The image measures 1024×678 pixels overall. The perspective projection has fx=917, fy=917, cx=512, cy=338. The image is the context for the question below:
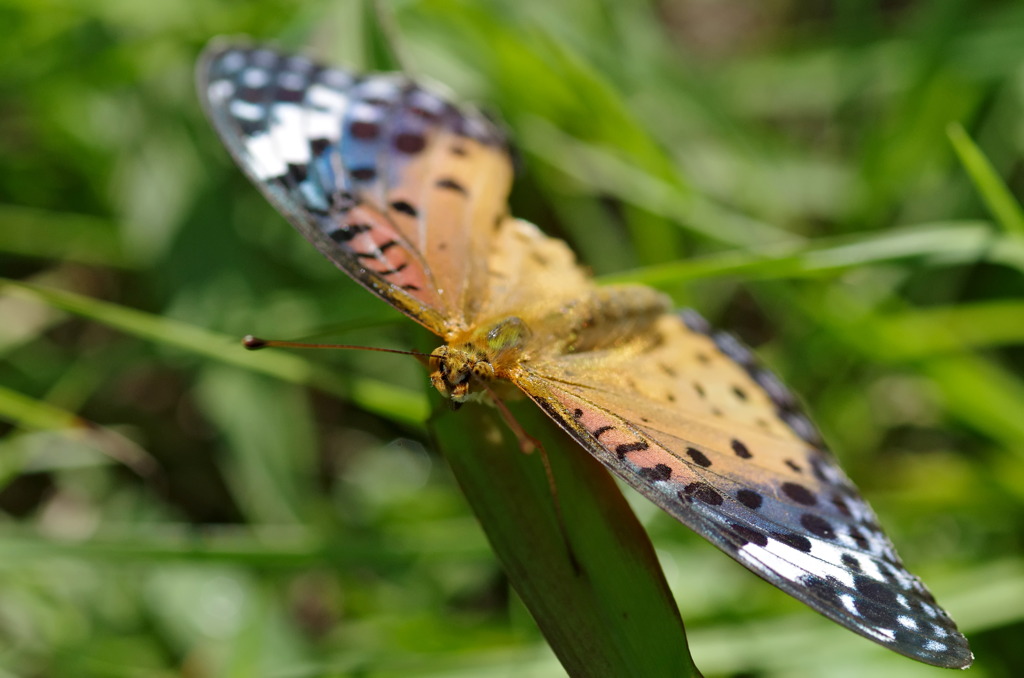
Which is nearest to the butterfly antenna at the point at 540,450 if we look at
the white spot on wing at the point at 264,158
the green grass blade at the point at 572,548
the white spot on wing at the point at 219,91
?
the green grass blade at the point at 572,548

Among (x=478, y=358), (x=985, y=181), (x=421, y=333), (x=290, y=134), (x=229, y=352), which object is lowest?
(x=229, y=352)

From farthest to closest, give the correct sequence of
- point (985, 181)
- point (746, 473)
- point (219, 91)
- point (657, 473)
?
point (219, 91) < point (985, 181) < point (746, 473) < point (657, 473)

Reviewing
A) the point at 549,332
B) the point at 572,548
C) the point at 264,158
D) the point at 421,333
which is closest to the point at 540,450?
the point at 572,548

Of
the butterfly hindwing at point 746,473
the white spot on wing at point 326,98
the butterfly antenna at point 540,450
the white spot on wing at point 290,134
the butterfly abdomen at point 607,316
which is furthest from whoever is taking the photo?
the white spot on wing at point 326,98

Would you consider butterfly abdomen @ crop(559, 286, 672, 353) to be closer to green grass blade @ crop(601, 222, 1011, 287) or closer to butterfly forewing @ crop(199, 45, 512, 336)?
green grass blade @ crop(601, 222, 1011, 287)

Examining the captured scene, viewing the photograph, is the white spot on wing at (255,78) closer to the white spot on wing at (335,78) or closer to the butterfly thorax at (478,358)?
the white spot on wing at (335,78)

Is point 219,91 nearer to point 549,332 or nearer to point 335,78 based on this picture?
point 335,78
